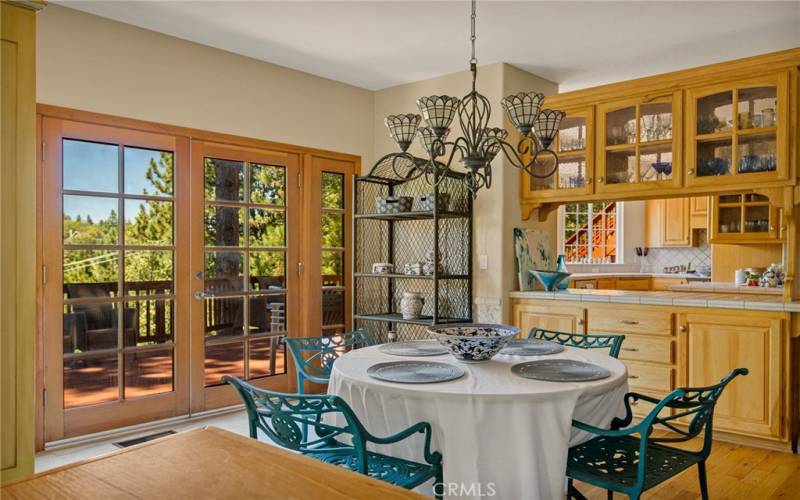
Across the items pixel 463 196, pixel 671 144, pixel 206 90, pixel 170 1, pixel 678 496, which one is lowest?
pixel 678 496

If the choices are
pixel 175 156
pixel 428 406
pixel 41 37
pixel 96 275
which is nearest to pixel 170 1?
pixel 41 37

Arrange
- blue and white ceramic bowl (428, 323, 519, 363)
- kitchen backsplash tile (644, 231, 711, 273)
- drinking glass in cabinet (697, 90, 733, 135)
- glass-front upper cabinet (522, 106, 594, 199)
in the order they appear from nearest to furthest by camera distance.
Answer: blue and white ceramic bowl (428, 323, 519, 363)
drinking glass in cabinet (697, 90, 733, 135)
glass-front upper cabinet (522, 106, 594, 199)
kitchen backsplash tile (644, 231, 711, 273)

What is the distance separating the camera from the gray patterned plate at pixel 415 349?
2.74 meters

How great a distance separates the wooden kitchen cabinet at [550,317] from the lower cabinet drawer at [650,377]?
0.43m

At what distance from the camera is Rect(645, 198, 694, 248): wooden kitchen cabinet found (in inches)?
304

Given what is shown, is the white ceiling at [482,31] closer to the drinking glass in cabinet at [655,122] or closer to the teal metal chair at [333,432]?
the drinking glass in cabinet at [655,122]

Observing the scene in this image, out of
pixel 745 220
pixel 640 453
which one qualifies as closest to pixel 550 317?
pixel 640 453

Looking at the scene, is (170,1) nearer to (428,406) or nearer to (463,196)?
(463,196)

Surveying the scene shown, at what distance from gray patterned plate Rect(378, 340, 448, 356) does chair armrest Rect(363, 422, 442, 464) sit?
0.66 metres

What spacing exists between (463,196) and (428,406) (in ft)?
9.34

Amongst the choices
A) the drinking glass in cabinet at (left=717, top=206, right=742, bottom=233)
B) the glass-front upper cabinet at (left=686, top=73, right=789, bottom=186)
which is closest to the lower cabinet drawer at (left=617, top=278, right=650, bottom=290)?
the drinking glass in cabinet at (left=717, top=206, right=742, bottom=233)

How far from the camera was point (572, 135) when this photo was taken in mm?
4566

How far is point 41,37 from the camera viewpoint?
342 centimetres

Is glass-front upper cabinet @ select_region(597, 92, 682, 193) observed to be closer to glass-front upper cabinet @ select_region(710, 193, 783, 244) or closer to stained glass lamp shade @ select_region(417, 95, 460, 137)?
stained glass lamp shade @ select_region(417, 95, 460, 137)
